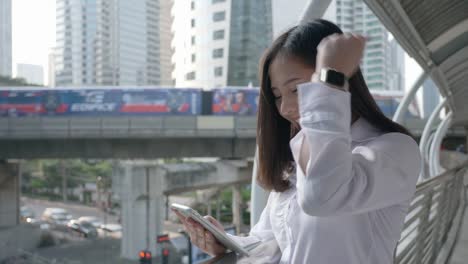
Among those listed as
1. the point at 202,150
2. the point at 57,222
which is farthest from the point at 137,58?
the point at 57,222

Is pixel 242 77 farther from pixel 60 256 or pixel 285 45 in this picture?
pixel 285 45

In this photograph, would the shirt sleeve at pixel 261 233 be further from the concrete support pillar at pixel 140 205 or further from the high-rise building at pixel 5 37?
the concrete support pillar at pixel 140 205

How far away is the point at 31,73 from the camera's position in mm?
11328

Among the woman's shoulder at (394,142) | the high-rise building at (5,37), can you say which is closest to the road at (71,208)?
the high-rise building at (5,37)

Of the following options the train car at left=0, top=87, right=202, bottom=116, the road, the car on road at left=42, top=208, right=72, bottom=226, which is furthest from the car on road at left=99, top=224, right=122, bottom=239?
the train car at left=0, top=87, right=202, bottom=116

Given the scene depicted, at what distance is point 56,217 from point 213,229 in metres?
19.9

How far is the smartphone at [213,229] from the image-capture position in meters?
0.89

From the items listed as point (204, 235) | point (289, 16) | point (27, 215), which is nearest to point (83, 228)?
point (27, 215)

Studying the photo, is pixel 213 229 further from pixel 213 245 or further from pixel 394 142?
pixel 394 142

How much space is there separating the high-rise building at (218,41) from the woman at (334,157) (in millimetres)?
8517

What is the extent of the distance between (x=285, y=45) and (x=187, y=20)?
10265mm

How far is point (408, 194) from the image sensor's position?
2.39 feet

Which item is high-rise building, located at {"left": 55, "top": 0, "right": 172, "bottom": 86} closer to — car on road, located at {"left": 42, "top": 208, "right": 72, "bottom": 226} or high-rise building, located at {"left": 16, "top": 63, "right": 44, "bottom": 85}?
high-rise building, located at {"left": 16, "top": 63, "right": 44, "bottom": 85}

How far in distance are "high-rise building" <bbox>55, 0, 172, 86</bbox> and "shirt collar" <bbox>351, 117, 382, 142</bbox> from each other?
9.48m
